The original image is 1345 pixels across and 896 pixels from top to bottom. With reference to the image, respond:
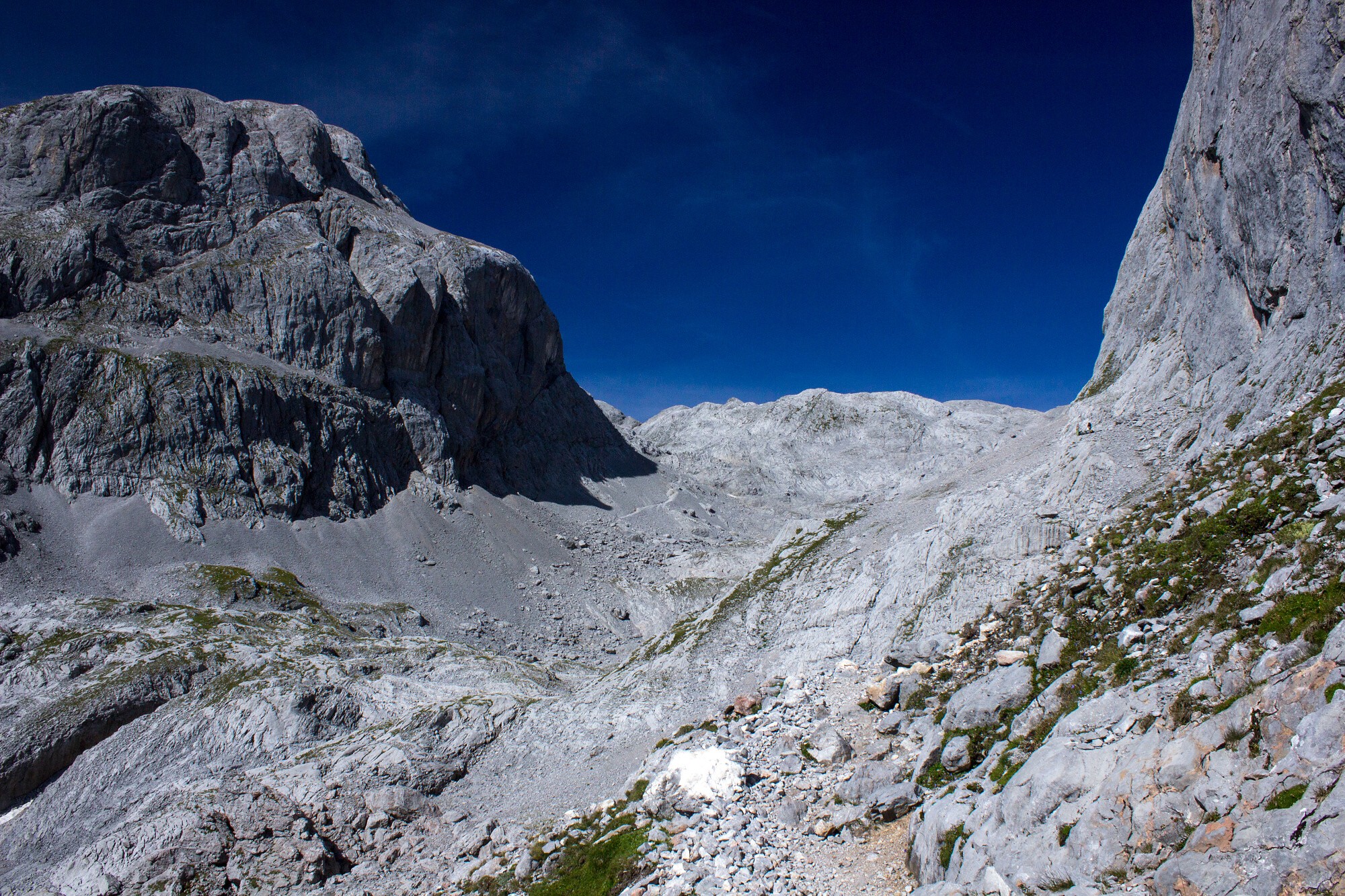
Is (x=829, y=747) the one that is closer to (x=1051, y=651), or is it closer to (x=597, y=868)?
(x=1051, y=651)

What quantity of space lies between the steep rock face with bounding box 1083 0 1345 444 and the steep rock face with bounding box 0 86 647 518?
82.2 m

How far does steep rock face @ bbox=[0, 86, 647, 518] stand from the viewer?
245 ft

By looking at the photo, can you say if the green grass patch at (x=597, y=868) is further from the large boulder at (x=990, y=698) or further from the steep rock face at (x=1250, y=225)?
the steep rock face at (x=1250, y=225)

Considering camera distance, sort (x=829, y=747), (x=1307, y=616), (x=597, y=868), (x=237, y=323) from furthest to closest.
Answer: (x=237, y=323), (x=829, y=747), (x=597, y=868), (x=1307, y=616)

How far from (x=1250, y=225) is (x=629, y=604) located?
62.5 meters

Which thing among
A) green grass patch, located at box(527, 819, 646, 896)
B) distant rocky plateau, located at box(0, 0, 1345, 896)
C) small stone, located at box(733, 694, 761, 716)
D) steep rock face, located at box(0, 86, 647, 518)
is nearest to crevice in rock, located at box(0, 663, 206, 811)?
distant rocky plateau, located at box(0, 0, 1345, 896)

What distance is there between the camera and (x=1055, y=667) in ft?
50.8

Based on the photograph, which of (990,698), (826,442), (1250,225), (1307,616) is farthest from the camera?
(826,442)

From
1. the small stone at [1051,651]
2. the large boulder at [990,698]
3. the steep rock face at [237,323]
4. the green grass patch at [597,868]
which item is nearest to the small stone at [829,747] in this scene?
the large boulder at [990,698]

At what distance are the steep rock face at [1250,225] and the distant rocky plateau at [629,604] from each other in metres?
0.20

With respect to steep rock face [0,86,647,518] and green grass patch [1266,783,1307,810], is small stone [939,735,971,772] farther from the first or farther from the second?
steep rock face [0,86,647,518]

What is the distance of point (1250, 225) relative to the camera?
25.2 meters

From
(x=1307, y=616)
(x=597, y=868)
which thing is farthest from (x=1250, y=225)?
(x=597, y=868)

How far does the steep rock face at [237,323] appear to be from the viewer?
74.8 metres
